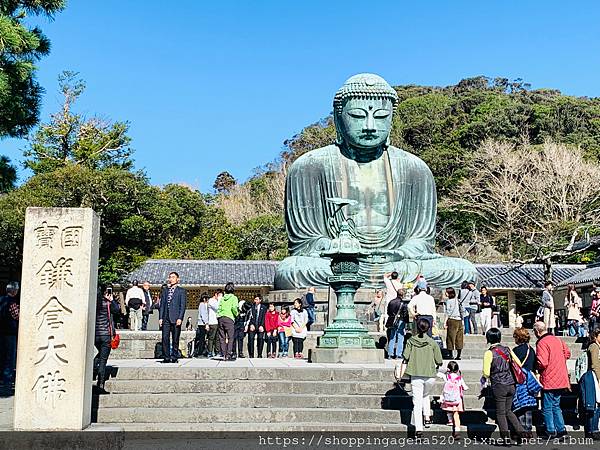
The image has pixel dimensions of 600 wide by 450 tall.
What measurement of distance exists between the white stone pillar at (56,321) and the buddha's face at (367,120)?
445 inches

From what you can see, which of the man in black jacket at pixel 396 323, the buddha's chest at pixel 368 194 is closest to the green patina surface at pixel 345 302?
the man in black jacket at pixel 396 323

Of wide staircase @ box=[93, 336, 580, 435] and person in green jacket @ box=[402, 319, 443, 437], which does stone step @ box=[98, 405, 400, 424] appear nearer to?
wide staircase @ box=[93, 336, 580, 435]

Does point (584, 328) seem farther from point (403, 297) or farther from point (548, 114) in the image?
point (548, 114)

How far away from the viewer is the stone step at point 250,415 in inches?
319

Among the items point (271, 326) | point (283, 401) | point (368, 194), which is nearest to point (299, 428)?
point (283, 401)

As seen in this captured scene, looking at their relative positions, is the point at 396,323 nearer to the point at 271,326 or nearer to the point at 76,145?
the point at 271,326

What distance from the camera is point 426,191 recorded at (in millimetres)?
18219

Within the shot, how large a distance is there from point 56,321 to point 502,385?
4487mm

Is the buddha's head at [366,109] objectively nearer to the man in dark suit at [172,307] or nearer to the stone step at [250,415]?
the man in dark suit at [172,307]

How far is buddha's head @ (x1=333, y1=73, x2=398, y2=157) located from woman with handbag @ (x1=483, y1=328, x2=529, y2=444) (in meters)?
10.7

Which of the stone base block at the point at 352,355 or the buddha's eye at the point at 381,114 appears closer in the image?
the stone base block at the point at 352,355

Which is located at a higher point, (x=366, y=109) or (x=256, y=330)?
(x=366, y=109)

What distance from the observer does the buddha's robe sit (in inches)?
695

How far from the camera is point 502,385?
7344mm
